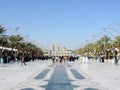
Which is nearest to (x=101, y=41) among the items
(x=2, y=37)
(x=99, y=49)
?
(x=99, y=49)

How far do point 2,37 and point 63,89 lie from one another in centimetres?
5670

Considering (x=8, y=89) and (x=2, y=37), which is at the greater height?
(x=2, y=37)

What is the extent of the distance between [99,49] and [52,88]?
91842 mm

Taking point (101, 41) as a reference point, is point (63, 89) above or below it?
below

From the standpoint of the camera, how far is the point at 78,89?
15.5 m

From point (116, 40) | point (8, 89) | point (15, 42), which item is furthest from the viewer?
point (15, 42)

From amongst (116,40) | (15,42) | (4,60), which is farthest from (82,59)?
(15,42)

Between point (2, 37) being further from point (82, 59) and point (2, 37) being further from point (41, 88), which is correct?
point (41, 88)

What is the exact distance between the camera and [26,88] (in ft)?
52.4

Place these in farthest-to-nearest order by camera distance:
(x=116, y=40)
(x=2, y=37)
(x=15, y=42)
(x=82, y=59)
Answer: (x=15, y=42)
(x=116, y=40)
(x=2, y=37)
(x=82, y=59)

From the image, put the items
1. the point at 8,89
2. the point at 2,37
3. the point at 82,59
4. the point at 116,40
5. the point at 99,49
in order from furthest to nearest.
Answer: the point at 99,49
the point at 116,40
the point at 2,37
the point at 82,59
the point at 8,89

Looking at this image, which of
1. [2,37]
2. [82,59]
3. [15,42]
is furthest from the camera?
[15,42]

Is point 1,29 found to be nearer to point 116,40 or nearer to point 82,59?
point 82,59

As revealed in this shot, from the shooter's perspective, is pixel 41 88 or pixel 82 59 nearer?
pixel 41 88
